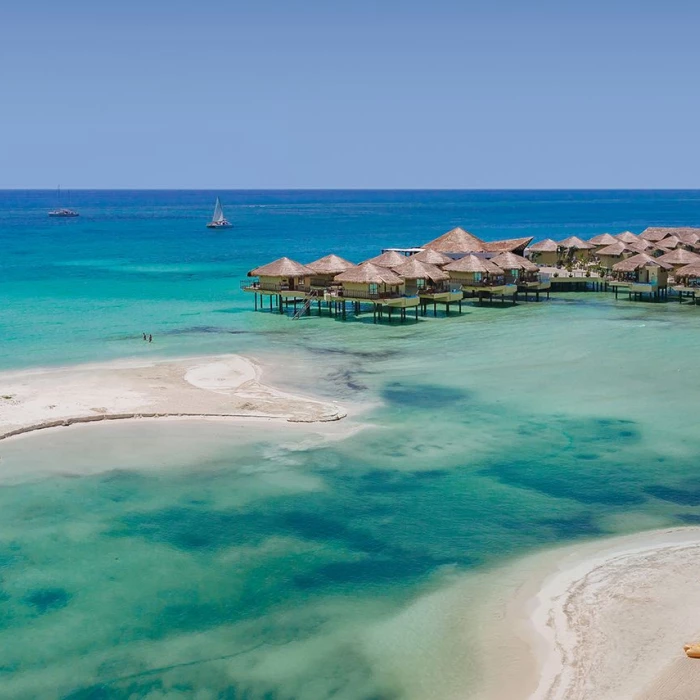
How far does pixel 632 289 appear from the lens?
55.3m

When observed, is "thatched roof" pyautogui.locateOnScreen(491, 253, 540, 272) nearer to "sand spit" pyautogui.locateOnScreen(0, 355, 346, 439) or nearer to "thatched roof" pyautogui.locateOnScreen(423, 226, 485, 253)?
→ "thatched roof" pyautogui.locateOnScreen(423, 226, 485, 253)

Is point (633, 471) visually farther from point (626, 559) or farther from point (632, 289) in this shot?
point (632, 289)

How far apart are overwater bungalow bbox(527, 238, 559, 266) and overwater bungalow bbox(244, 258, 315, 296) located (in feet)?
71.9

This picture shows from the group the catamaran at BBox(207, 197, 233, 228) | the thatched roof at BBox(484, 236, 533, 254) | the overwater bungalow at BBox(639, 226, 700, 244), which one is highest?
the overwater bungalow at BBox(639, 226, 700, 244)

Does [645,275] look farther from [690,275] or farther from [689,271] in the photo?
[690,275]

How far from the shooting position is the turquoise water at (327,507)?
1473 cm

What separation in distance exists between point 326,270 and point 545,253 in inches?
892

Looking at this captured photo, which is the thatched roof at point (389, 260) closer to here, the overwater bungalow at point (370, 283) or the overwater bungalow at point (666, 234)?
the overwater bungalow at point (370, 283)

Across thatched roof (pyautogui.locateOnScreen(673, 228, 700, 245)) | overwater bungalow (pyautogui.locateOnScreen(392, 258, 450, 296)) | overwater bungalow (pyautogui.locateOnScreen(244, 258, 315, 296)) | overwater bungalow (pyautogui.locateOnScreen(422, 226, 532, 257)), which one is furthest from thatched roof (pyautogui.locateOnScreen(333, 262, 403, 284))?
thatched roof (pyautogui.locateOnScreen(673, 228, 700, 245))

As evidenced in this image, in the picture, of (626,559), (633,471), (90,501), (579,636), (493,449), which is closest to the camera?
(579,636)

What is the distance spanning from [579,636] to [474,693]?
8.18 feet

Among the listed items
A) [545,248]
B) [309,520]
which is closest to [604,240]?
[545,248]

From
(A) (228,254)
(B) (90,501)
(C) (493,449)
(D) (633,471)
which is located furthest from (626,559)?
(A) (228,254)

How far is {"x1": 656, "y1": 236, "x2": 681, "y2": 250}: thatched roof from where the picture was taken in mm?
63594
